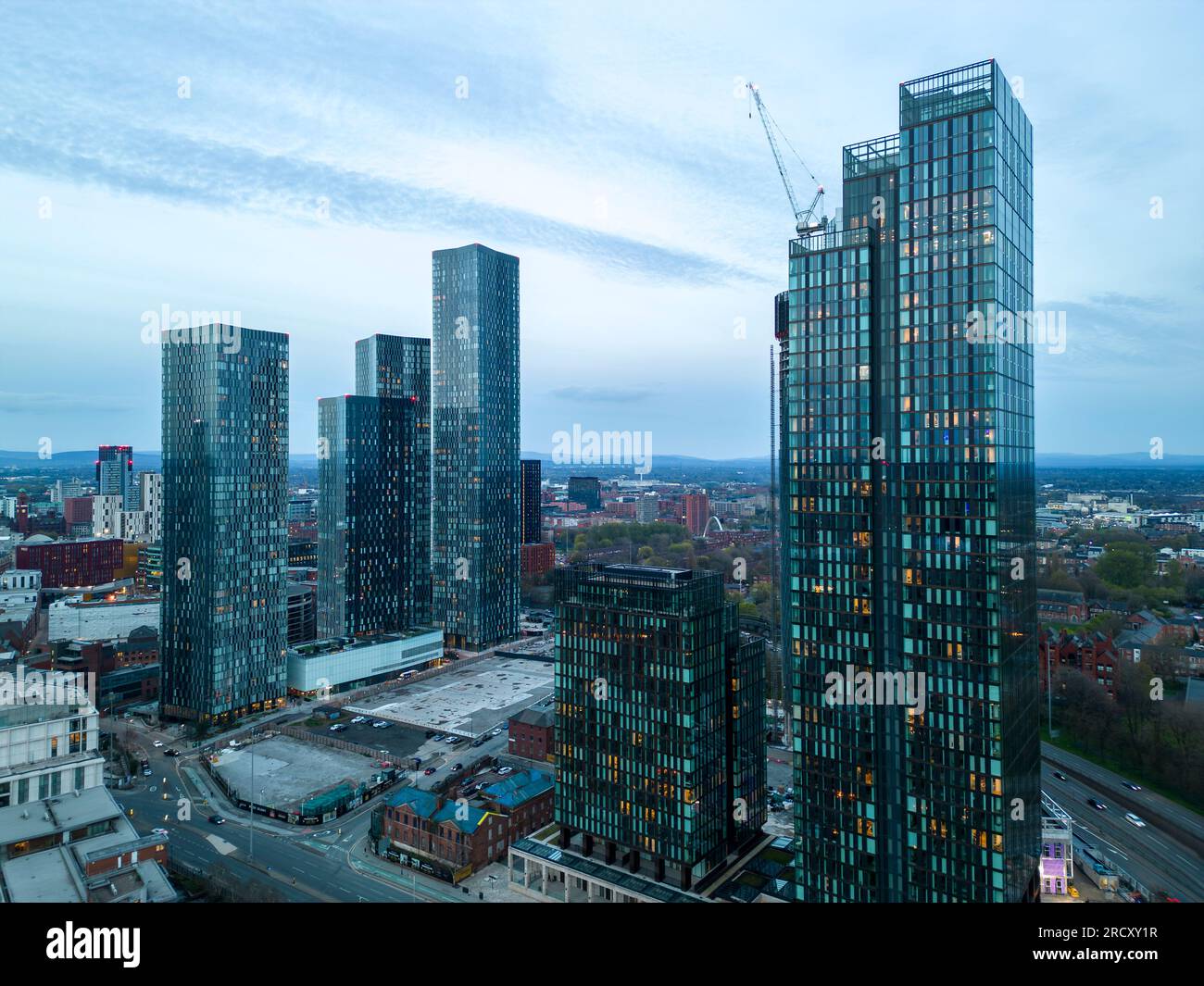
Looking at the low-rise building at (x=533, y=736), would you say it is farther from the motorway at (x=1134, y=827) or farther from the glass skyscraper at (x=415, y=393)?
the glass skyscraper at (x=415, y=393)

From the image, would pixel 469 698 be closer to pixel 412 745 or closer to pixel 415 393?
pixel 412 745

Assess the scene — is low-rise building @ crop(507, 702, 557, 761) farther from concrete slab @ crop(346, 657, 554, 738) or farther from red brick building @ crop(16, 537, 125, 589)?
red brick building @ crop(16, 537, 125, 589)

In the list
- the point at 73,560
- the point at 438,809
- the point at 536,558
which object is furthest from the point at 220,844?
the point at 73,560

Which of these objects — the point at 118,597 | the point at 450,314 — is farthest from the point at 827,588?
the point at 118,597

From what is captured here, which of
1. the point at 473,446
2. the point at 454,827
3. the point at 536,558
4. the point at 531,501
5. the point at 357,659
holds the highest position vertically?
the point at 473,446

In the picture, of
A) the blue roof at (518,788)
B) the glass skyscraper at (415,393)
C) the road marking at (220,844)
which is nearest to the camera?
the road marking at (220,844)

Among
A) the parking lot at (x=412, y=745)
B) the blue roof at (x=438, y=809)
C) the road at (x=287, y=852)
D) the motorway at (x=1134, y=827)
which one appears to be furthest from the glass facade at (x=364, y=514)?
the motorway at (x=1134, y=827)
